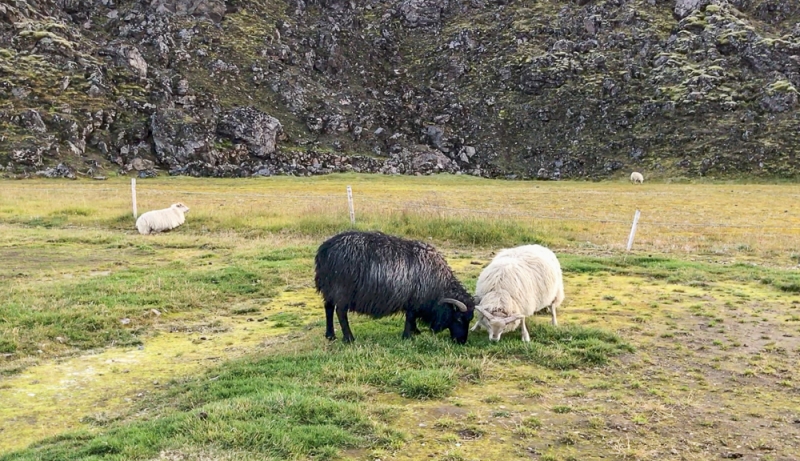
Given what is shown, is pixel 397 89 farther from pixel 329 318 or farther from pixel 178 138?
pixel 329 318

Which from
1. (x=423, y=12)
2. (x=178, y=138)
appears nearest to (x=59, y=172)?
(x=178, y=138)

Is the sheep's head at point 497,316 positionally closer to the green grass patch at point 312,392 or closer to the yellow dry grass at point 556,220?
the green grass patch at point 312,392

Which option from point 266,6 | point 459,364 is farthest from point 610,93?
point 459,364

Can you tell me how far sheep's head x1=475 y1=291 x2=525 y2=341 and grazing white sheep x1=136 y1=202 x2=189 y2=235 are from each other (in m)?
16.1

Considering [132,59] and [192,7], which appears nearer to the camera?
[132,59]

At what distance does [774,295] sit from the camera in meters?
12.3

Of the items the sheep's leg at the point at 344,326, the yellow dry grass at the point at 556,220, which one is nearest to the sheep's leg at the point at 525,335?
the sheep's leg at the point at 344,326

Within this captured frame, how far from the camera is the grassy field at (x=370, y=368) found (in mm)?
5645

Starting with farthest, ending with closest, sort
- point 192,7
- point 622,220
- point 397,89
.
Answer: point 397,89 < point 192,7 < point 622,220

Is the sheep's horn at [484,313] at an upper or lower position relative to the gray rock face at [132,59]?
lower

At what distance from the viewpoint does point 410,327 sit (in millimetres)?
9203

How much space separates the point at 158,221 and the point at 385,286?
51.0ft

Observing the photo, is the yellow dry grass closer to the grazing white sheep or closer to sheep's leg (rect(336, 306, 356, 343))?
the grazing white sheep

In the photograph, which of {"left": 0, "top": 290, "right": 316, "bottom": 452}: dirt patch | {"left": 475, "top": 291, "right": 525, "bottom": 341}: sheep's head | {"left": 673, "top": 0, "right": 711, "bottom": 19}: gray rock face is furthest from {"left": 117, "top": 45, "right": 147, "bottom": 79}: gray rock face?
{"left": 475, "top": 291, "right": 525, "bottom": 341}: sheep's head
